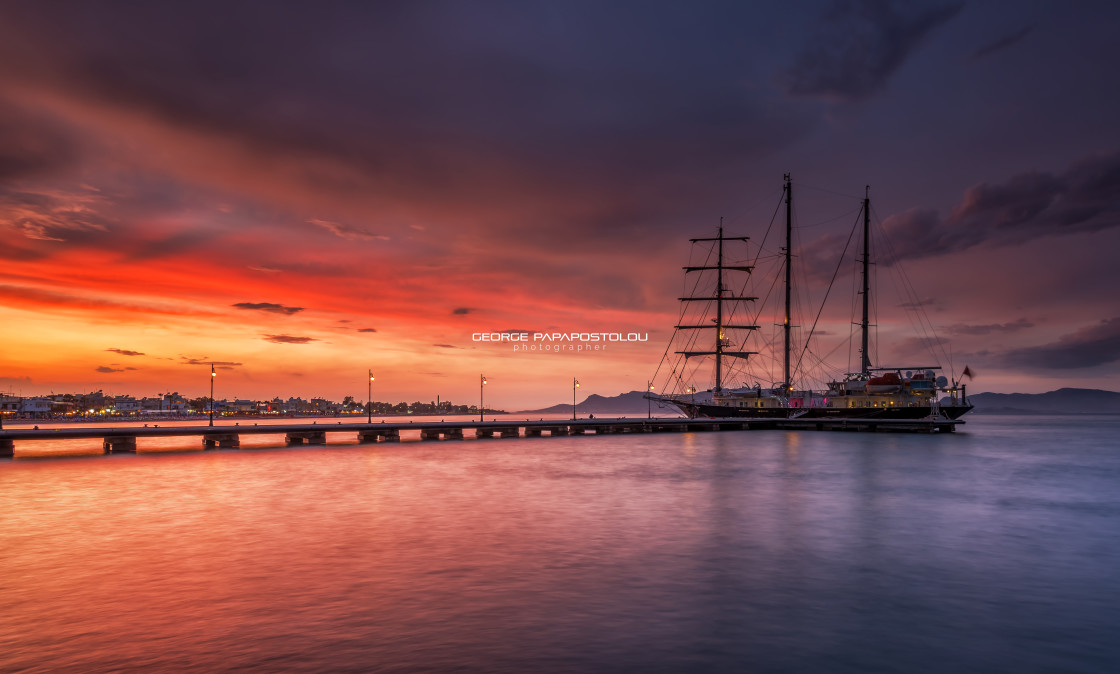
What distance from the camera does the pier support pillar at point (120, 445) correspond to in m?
67.1

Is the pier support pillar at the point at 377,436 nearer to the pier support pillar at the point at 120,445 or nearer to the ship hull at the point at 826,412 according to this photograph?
the pier support pillar at the point at 120,445

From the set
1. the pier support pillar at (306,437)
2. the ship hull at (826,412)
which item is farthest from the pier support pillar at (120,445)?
the ship hull at (826,412)

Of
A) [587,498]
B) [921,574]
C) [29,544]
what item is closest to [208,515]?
[29,544]

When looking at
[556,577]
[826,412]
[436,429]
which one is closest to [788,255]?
[826,412]

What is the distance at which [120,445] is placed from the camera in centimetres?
6738

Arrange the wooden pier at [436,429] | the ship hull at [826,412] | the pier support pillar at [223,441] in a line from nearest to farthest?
1. the wooden pier at [436,429]
2. the pier support pillar at [223,441]
3. the ship hull at [826,412]

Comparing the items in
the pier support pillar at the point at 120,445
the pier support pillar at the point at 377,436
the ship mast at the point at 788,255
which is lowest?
the pier support pillar at the point at 377,436

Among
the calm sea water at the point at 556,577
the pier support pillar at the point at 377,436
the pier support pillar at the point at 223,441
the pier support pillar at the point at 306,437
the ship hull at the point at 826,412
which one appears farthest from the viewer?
the ship hull at the point at 826,412

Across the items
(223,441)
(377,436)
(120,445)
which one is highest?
(120,445)

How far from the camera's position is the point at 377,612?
13945 millimetres

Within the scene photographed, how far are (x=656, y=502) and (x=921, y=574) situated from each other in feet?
48.6

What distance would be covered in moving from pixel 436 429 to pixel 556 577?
2988 inches

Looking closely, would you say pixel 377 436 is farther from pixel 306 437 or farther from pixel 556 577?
pixel 556 577

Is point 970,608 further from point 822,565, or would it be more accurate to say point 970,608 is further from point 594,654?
point 594,654
